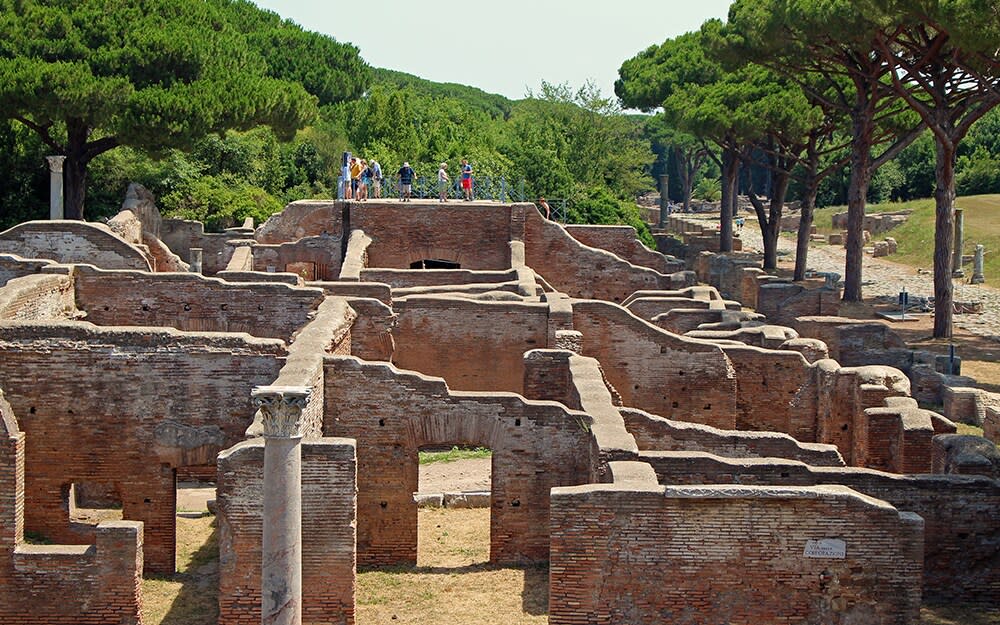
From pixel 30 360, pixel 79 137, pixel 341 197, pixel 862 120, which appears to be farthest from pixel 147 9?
pixel 30 360

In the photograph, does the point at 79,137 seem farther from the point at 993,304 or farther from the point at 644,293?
the point at 993,304

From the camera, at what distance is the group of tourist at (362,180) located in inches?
1335

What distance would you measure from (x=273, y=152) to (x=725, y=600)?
117 feet

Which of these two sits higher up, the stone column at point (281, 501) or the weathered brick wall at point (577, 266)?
the weathered brick wall at point (577, 266)

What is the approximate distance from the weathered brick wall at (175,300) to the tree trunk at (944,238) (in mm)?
15967

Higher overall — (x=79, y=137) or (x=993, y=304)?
(x=79, y=137)

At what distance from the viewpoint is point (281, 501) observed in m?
12.9

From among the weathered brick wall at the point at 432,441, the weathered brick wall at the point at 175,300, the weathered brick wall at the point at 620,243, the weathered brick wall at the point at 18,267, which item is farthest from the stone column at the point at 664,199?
the weathered brick wall at the point at 432,441

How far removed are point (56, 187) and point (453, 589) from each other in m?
18.7

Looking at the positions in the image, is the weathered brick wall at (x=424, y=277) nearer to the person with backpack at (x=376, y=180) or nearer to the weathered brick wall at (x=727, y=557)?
the person with backpack at (x=376, y=180)

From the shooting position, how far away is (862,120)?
3766 cm

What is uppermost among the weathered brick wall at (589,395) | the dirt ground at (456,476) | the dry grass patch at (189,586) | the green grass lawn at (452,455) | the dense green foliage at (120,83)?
the dense green foliage at (120,83)

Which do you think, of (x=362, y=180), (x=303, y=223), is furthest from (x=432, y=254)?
(x=362, y=180)

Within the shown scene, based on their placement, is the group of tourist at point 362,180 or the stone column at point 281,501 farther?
the group of tourist at point 362,180
